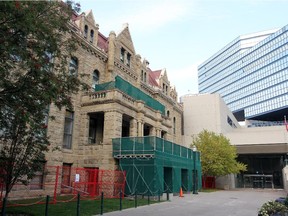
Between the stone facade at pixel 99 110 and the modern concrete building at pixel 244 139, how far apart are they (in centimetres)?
1941

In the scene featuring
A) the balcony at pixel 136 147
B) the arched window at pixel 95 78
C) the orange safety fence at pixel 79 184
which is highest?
the arched window at pixel 95 78

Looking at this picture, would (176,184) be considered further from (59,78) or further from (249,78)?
(249,78)

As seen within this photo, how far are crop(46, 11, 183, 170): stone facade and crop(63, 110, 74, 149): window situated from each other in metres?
0.08

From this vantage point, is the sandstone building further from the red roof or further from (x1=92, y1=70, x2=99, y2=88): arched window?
the red roof

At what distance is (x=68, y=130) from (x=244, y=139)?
120 feet

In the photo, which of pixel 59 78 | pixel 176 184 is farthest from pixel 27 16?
pixel 176 184

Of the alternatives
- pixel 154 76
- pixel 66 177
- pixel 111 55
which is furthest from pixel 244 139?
pixel 66 177

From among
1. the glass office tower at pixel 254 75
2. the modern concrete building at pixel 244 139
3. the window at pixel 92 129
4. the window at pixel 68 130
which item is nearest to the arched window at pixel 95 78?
the window at pixel 92 129

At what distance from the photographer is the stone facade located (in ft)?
75.7

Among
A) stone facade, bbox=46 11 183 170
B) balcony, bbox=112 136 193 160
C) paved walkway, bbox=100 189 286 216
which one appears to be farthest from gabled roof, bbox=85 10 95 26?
paved walkway, bbox=100 189 286 216

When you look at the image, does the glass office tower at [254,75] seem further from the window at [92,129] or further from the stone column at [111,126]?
the stone column at [111,126]

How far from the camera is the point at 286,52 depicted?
333 ft

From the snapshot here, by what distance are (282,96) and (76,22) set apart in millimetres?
95040

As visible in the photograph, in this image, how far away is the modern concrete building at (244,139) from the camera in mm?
50000
